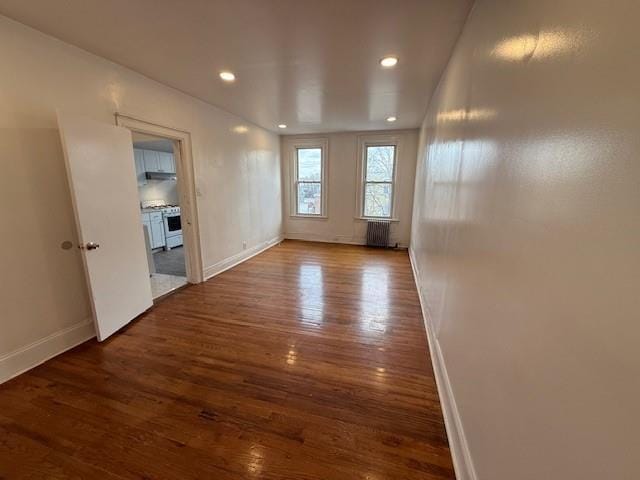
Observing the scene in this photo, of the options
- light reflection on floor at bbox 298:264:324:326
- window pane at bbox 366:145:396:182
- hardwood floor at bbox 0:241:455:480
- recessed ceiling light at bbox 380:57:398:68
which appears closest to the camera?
hardwood floor at bbox 0:241:455:480

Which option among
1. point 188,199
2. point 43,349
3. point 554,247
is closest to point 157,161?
point 188,199

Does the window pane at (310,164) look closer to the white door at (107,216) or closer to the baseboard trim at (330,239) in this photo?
the baseboard trim at (330,239)

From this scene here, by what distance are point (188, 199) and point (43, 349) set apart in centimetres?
214

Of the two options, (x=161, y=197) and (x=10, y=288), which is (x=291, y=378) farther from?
(x=161, y=197)

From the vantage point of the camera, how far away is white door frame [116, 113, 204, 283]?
136 inches

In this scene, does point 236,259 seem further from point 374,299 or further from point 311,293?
point 374,299

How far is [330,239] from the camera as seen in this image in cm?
666

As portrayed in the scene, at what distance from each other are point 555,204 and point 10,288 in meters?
3.29

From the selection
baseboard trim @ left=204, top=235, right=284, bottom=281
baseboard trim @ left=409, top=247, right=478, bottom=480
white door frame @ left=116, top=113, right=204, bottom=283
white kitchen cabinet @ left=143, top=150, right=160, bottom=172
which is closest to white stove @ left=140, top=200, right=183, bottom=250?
white kitchen cabinet @ left=143, top=150, right=160, bottom=172

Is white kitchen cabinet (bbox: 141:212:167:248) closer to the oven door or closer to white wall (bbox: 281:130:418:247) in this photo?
the oven door

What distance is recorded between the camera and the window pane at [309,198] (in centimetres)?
655

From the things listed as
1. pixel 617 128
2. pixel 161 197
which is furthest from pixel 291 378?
pixel 161 197

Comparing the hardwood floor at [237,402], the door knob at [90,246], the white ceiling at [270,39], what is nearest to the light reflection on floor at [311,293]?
the hardwood floor at [237,402]

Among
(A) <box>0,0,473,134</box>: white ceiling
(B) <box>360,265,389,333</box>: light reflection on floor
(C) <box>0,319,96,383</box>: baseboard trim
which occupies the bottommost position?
(B) <box>360,265,389,333</box>: light reflection on floor
